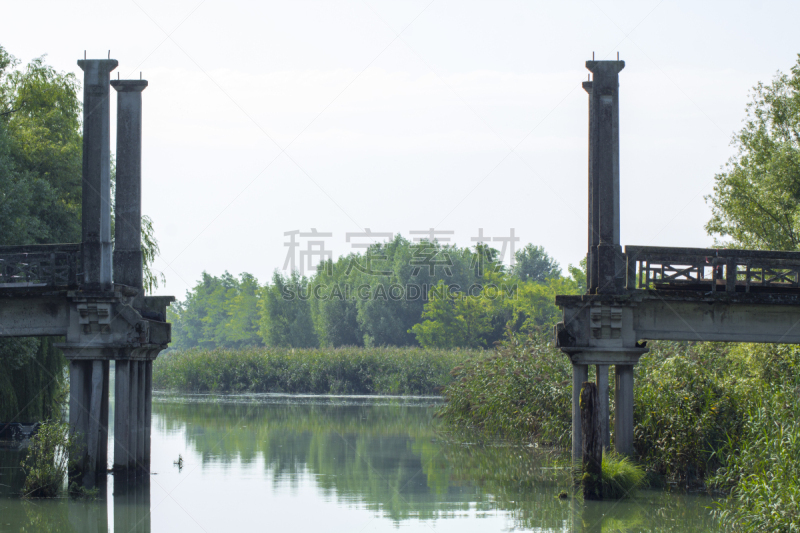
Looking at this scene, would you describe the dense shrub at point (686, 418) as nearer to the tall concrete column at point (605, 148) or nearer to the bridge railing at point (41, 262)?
the tall concrete column at point (605, 148)

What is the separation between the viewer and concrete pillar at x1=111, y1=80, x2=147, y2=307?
17.0 metres

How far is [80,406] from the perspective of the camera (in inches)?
645

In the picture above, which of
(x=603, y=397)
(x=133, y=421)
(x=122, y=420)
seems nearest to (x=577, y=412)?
(x=603, y=397)

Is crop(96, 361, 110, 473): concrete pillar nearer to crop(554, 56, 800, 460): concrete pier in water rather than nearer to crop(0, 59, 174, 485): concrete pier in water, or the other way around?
crop(0, 59, 174, 485): concrete pier in water

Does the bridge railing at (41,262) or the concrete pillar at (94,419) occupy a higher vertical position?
the bridge railing at (41,262)

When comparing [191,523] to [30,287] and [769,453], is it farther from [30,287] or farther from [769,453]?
[769,453]

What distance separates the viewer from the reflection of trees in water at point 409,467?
14.5m

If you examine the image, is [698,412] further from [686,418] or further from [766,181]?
[766,181]

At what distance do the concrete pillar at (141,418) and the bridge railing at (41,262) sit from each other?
2281 millimetres

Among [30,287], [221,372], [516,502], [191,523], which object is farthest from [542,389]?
[221,372]

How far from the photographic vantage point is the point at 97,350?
16203mm

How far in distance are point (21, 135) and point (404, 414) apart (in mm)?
16643

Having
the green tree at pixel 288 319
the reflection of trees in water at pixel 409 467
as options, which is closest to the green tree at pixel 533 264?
the green tree at pixel 288 319

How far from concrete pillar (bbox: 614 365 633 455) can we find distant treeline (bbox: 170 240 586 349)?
3810 centimetres
